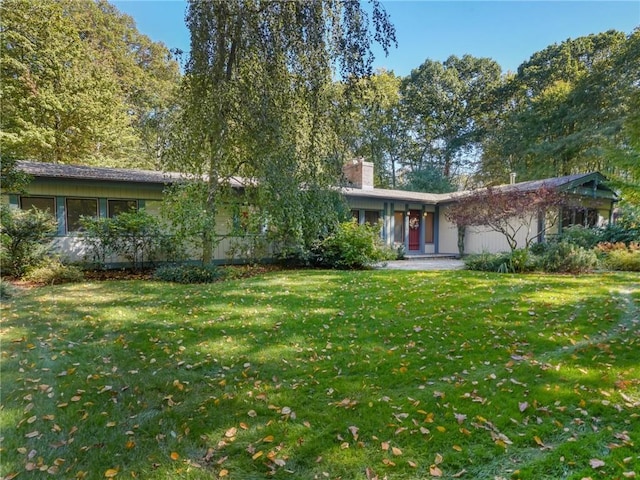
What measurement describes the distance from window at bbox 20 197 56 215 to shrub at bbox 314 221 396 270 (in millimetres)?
7765

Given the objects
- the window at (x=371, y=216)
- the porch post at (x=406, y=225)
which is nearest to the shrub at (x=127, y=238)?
the window at (x=371, y=216)

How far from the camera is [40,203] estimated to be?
10016 mm

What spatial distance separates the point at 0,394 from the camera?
3006mm

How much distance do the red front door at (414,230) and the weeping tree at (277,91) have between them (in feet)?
34.0

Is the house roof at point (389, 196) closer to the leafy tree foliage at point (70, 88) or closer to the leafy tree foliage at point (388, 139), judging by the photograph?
the leafy tree foliage at point (388, 139)

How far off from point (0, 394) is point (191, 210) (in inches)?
204

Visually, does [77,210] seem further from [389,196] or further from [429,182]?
[429,182]

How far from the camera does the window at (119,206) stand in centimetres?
1078

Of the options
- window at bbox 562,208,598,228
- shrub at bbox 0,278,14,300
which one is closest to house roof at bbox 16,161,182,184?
shrub at bbox 0,278,14,300

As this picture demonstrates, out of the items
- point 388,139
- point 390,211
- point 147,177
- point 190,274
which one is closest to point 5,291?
point 190,274

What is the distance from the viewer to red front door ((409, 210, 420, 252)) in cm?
1686

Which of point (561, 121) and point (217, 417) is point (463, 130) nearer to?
point (561, 121)

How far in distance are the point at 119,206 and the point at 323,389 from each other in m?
10.2

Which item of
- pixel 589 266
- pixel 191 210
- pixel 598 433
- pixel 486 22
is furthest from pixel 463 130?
pixel 598 433
